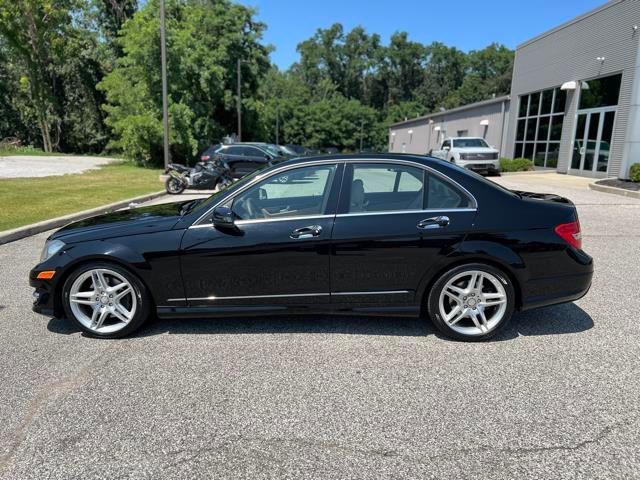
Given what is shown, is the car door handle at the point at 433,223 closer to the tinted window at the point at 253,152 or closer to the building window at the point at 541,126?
the tinted window at the point at 253,152

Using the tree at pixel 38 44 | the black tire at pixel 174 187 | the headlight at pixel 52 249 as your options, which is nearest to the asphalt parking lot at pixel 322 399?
the headlight at pixel 52 249

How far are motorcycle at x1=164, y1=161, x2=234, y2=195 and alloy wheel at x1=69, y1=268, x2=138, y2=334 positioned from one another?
1175 centimetres

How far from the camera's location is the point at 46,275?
157 inches

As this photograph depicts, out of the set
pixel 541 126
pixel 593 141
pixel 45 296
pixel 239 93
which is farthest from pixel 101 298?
pixel 239 93

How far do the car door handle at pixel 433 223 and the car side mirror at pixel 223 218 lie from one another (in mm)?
1521

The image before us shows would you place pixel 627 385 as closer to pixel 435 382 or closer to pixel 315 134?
pixel 435 382

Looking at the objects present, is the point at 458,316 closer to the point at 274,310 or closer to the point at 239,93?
the point at 274,310

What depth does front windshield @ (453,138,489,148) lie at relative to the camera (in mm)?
23172

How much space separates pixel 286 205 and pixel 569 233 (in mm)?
2424

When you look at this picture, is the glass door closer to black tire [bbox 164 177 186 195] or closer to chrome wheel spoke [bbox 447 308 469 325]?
black tire [bbox 164 177 186 195]

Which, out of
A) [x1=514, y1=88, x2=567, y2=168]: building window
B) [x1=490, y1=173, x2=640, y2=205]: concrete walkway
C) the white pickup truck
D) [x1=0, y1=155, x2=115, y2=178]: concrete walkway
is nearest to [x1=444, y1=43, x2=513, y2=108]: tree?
[x1=514, y1=88, x2=567, y2=168]: building window

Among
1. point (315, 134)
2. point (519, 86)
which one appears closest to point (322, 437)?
point (519, 86)

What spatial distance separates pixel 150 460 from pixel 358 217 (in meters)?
2.29

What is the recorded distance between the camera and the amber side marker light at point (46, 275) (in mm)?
3975
